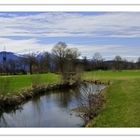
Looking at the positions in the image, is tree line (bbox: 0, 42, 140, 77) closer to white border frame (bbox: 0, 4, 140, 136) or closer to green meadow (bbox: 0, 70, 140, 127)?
A: green meadow (bbox: 0, 70, 140, 127)

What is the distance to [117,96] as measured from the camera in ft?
22.0

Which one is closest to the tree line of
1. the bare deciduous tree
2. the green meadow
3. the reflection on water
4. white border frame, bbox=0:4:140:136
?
the bare deciduous tree

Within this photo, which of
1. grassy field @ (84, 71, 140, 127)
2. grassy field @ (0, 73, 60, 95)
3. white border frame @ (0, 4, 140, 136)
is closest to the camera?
white border frame @ (0, 4, 140, 136)

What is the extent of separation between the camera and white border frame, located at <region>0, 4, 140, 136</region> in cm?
501

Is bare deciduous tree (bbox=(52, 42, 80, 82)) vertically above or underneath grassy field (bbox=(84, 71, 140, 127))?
above

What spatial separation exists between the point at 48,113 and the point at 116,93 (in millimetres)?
1146

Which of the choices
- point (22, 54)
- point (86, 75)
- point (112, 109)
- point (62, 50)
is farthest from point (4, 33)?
point (112, 109)

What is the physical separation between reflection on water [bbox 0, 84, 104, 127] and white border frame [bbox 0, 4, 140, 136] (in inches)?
12.6
